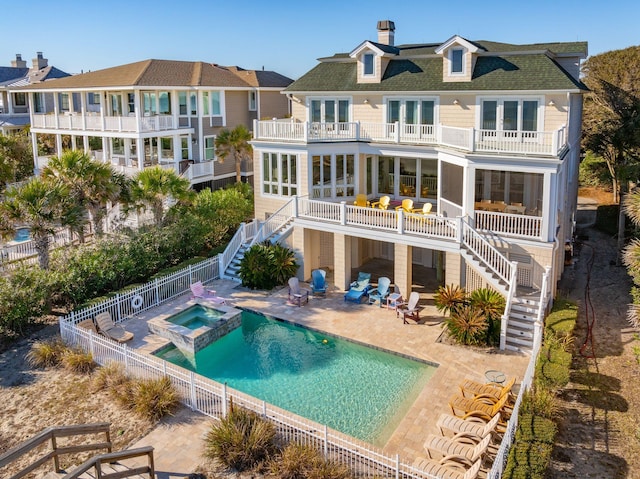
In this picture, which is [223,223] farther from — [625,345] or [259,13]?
[625,345]

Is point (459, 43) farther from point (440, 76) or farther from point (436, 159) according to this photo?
point (436, 159)

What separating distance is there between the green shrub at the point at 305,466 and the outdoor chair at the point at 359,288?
33.2ft

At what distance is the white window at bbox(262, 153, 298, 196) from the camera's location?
25.2 m

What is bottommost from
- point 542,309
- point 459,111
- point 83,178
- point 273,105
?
point 542,309

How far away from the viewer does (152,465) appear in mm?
11180

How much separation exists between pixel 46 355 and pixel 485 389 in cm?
1276

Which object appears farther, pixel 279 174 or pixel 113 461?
pixel 279 174

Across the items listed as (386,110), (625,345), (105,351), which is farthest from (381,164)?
(105,351)

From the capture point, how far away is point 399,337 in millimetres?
18531

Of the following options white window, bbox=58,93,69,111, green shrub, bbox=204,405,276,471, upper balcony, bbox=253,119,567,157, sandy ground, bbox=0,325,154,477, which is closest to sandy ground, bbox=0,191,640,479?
sandy ground, bbox=0,325,154,477

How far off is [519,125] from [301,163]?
9.16 metres

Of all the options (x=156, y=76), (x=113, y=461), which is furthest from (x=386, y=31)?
(x=113, y=461)

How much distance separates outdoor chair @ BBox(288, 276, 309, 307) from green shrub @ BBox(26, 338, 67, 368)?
8230 mm

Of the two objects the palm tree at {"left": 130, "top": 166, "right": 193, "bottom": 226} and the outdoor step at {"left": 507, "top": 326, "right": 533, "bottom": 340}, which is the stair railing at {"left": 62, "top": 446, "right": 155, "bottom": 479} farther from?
the palm tree at {"left": 130, "top": 166, "right": 193, "bottom": 226}
